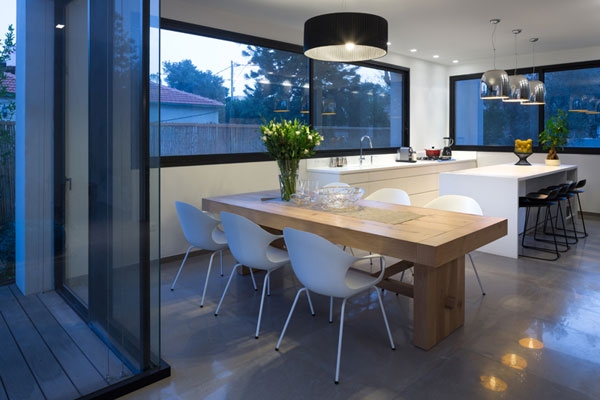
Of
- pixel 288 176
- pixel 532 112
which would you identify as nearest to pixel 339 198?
pixel 288 176

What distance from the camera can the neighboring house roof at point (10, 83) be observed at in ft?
5.92

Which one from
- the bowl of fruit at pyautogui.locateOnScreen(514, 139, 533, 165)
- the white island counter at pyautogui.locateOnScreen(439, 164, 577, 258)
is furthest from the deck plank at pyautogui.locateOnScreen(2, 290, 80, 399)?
the bowl of fruit at pyautogui.locateOnScreen(514, 139, 533, 165)

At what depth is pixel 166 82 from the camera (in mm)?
4477

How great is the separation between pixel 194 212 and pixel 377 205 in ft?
4.37

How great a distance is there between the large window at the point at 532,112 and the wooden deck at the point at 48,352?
726 cm

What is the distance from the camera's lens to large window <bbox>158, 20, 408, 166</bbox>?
4.53 m

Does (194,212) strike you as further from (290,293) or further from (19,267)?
(19,267)

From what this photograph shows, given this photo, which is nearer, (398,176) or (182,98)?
(182,98)

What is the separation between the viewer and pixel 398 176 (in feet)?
20.9

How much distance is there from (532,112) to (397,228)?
6.03 m

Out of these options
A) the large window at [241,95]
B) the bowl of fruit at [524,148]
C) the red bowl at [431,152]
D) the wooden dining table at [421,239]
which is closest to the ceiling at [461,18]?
the large window at [241,95]

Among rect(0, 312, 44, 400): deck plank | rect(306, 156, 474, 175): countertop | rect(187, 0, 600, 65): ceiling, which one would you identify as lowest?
rect(0, 312, 44, 400): deck plank

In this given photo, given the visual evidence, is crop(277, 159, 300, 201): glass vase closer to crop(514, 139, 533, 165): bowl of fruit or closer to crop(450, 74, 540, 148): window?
crop(514, 139, 533, 165): bowl of fruit

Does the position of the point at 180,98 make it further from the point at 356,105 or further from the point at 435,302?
the point at 435,302
